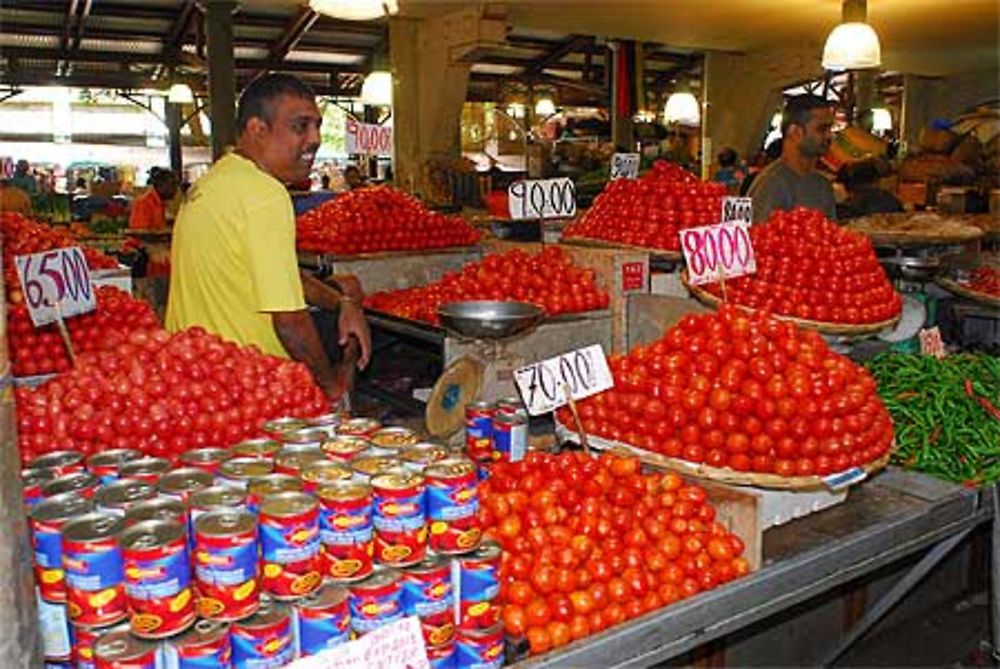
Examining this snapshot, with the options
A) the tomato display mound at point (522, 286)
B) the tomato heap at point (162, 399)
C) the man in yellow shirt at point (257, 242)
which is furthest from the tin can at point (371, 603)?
the tomato display mound at point (522, 286)

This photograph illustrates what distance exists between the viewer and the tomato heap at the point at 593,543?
1918 mm

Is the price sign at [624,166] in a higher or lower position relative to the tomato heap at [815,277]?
higher

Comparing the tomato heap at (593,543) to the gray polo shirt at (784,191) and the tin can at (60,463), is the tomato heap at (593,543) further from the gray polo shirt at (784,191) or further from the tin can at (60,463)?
the gray polo shirt at (784,191)

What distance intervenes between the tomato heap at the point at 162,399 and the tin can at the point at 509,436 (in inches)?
20.7

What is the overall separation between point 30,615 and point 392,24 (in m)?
9.85

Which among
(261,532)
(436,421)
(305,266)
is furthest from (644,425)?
(305,266)

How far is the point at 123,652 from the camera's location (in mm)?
1355

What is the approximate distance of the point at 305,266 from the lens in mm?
5895

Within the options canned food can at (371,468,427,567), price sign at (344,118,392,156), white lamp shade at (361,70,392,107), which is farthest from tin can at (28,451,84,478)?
white lamp shade at (361,70,392,107)

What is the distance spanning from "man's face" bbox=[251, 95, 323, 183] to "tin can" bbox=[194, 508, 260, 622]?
6.76 feet

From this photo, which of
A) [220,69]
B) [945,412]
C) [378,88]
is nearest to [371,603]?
[945,412]

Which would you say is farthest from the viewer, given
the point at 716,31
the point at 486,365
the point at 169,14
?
the point at 169,14

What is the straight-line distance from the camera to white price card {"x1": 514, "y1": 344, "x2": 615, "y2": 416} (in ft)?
8.25

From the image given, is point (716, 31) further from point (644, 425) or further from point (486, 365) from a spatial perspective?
point (644, 425)
